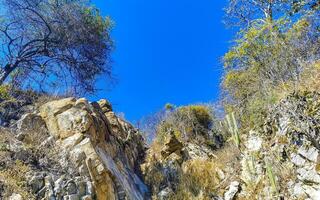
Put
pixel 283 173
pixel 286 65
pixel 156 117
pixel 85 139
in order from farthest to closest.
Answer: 1. pixel 156 117
2. pixel 286 65
3. pixel 283 173
4. pixel 85 139

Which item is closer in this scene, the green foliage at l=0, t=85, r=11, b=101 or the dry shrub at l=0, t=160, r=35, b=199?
the dry shrub at l=0, t=160, r=35, b=199

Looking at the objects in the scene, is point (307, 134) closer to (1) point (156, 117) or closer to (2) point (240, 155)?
(2) point (240, 155)

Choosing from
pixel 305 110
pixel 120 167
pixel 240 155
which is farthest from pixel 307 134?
pixel 120 167

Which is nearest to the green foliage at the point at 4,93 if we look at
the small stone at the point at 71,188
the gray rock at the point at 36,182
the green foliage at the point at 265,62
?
the gray rock at the point at 36,182

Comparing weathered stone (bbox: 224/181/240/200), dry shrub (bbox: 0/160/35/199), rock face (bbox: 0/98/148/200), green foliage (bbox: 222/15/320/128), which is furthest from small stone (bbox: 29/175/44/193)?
green foliage (bbox: 222/15/320/128)

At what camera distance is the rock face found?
735 centimetres

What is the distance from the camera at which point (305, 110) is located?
32.6 feet

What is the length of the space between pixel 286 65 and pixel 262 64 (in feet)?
4.63

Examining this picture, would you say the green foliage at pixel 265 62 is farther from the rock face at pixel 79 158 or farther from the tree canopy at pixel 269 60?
the rock face at pixel 79 158

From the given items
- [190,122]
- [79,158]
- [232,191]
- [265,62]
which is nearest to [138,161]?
[232,191]

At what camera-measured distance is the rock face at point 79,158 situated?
7.35 m

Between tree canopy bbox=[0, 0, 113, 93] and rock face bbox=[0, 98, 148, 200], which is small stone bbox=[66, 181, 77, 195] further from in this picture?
tree canopy bbox=[0, 0, 113, 93]

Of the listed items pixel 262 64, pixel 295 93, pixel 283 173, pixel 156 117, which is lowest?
pixel 283 173

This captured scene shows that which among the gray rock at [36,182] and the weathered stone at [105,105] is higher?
the weathered stone at [105,105]
